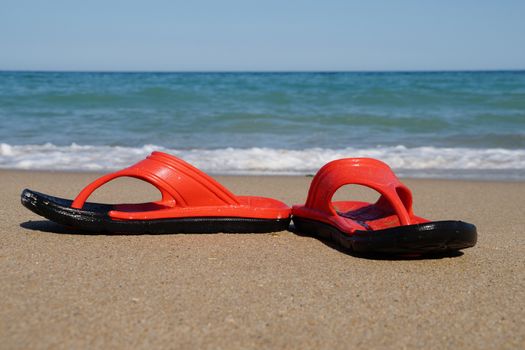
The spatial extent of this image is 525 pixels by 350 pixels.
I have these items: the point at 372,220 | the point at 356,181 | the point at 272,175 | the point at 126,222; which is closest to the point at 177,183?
the point at 126,222

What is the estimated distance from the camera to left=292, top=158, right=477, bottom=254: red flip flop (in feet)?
9.37

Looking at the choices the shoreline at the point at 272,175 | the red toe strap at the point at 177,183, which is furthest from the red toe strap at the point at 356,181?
the shoreline at the point at 272,175

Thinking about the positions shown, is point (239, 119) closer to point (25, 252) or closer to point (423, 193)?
point (423, 193)

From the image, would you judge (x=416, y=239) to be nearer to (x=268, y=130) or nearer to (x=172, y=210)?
(x=172, y=210)

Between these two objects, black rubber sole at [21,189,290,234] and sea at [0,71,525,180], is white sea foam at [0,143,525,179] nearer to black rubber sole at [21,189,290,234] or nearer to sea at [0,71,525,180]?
sea at [0,71,525,180]

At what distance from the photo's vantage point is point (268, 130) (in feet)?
36.7

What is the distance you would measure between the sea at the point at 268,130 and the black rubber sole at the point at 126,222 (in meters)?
3.44

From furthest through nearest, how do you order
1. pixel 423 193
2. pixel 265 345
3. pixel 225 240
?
pixel 423 193, pixel 225 240, pixel 265 345

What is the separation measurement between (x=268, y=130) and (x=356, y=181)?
7.96 m

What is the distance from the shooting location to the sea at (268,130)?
302 inches

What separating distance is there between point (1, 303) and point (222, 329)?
0.90m

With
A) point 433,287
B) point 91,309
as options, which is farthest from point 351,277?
point 91,309

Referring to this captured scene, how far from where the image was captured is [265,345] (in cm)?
209

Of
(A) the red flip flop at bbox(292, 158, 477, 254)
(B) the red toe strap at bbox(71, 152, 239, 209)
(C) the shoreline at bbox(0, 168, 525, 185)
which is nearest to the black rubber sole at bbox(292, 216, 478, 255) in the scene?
(A) the red flip flop at bbox(292, 158, 477, 254)
